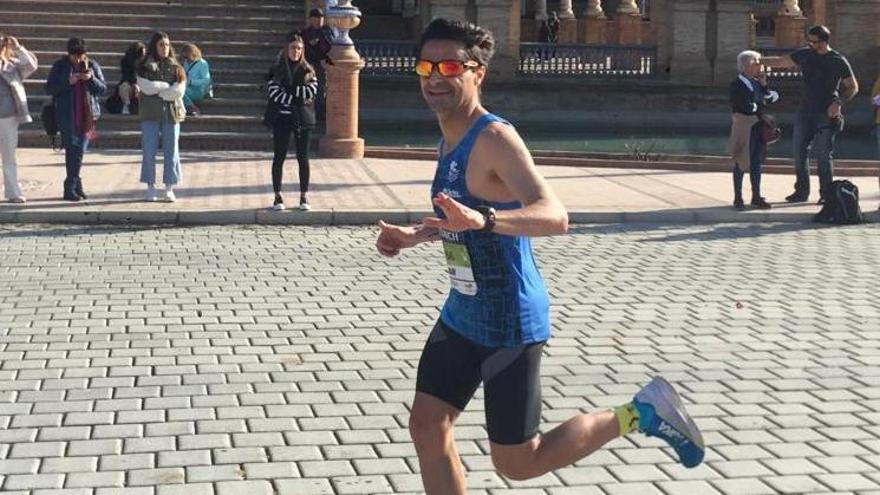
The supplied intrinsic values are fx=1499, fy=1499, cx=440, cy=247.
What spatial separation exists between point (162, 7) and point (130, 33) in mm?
1614

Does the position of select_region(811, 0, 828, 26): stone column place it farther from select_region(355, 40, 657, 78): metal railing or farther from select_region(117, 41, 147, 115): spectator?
select_region(117, 41, 147, 115): spectator

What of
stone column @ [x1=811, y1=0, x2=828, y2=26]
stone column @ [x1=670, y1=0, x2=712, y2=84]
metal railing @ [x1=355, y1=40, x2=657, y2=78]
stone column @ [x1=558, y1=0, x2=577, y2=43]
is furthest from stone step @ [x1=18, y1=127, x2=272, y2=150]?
stone column @ [x1=558, y1=0, x2=577, y2=43]

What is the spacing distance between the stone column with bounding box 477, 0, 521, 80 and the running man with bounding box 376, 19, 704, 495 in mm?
27320

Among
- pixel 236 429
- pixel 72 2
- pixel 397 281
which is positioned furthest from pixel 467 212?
pixel 72 2

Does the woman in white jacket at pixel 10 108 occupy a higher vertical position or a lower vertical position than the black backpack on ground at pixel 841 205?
higher

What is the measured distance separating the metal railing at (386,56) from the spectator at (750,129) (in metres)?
15.1

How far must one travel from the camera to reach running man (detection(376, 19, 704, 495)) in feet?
17.0

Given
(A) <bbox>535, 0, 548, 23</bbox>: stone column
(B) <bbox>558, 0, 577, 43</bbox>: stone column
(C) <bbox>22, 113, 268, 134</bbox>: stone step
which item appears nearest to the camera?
(C) <bbox>22, 113, 268, 134</bbox>: stone step

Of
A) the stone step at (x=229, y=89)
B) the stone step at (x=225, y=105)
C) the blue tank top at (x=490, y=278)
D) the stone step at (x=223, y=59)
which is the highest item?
the stone step at (x=223, y=59)

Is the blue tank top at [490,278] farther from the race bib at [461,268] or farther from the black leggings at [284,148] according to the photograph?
the black leggings at [284,148]

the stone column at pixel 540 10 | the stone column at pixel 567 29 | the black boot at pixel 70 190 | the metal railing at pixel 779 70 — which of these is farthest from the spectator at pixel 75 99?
the stone column at pixel 540 10

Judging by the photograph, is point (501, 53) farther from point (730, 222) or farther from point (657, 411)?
point (657, 411)

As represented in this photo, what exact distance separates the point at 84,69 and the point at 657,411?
476 inches

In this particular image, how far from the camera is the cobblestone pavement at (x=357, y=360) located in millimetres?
6652
